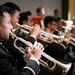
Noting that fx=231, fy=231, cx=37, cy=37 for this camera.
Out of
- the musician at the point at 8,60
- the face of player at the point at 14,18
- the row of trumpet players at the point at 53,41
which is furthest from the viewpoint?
the row of trumpet players at the point at 53,41

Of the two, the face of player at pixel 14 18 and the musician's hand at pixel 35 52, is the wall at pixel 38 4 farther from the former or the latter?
the musician's hand at pixel 35 52

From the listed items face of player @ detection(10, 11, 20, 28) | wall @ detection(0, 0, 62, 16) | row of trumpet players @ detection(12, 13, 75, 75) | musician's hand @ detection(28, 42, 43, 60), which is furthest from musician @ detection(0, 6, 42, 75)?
wall @ detection(0, 0, 62, 16)

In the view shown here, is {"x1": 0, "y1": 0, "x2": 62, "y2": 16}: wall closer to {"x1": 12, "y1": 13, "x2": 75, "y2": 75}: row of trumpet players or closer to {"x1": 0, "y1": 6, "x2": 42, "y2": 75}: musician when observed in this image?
{"x1": 12, "y1": 13, "x2": 75, "y2": 75}: row of trumpet players

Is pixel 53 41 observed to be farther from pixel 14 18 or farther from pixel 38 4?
pixel 38 4

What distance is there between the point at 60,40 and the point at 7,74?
79.7 inches

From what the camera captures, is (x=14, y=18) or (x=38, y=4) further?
(x=38, y=4)

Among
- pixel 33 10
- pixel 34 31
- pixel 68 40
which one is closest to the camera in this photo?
pixel 34 31

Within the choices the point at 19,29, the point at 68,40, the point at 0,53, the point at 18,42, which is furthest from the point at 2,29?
the point at 68,40

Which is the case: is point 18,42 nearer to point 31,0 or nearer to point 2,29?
point 2,29

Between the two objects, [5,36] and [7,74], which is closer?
[7,74]

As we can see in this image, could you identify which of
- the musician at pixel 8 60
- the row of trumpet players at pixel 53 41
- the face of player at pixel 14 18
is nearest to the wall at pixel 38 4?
the row of trumpet players at pixel 53 41

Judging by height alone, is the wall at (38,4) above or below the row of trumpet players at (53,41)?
above

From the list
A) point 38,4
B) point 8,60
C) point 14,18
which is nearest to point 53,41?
point 14,18

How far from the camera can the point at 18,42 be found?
265 cm
